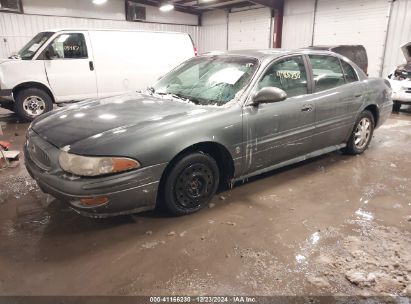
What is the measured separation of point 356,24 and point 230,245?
10.8 meters

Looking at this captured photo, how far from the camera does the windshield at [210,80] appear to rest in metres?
3.14

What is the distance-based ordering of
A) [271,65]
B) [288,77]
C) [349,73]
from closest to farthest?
[271,65], [288,77], [349,73]

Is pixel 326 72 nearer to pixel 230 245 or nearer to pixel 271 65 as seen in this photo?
pixel 271 65

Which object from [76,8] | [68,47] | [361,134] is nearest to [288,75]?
[361,134]

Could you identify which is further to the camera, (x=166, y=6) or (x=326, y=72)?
(x=166, y=6)

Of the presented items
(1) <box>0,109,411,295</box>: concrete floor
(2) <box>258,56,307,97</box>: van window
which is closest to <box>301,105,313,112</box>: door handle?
(2) <box>258,56,307,97</box>: van window

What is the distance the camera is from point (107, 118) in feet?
9.14

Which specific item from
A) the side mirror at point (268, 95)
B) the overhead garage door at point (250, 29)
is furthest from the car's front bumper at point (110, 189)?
the overhead garage door at point (250, 29)

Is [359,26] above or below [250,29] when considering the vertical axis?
below

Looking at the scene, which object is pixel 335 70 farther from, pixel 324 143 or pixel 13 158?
pixel 13 158

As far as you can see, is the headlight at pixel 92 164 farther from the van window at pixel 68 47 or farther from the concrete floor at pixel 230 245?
the van window at pixel 68 47

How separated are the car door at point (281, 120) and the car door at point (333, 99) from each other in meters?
0.15

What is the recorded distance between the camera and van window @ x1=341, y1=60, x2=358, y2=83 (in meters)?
4.11

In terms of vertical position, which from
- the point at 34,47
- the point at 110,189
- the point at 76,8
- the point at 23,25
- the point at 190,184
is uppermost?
the point at 76,8
